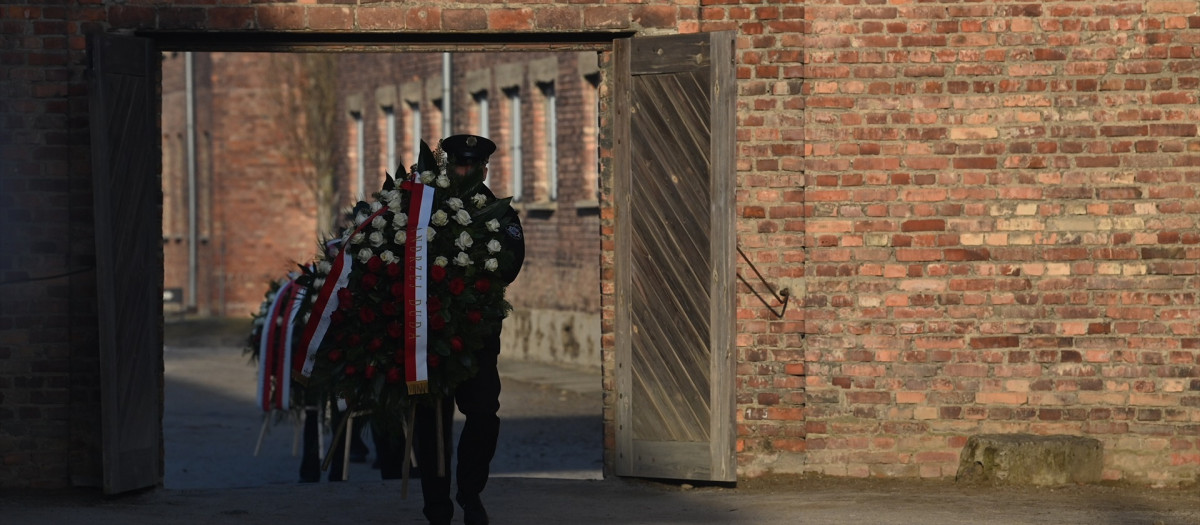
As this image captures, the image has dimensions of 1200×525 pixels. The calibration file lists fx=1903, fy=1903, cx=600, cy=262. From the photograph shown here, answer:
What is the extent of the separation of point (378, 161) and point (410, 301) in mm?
23740

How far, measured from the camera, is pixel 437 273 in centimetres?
784

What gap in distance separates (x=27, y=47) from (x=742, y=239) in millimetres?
3623

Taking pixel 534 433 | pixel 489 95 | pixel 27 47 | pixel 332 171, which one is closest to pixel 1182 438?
pixel 27 47

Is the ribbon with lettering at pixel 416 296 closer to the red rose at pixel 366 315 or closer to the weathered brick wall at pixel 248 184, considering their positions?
the red rose at pixel 366 315

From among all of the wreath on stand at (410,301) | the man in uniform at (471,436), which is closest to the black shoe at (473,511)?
the man in uniform at (471,436)

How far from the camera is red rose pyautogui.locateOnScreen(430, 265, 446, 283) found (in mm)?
7832

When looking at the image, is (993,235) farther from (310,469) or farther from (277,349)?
(277,349)

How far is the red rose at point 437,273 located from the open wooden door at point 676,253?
71.0 inches

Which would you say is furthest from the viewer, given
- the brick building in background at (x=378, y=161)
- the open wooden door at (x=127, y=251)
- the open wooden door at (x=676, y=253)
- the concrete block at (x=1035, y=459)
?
the brick building in background at (x=378, y=161)

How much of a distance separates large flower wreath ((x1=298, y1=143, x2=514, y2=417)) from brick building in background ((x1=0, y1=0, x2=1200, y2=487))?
1637 millimetres

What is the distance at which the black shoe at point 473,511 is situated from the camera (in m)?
7.97

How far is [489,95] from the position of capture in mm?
25156

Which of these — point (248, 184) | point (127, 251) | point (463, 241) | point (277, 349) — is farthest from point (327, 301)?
point (248, 184)

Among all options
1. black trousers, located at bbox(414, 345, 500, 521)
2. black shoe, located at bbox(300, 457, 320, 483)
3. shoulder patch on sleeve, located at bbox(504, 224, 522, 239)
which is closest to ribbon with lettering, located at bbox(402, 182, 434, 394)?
black trousers, located at bbox(414, 345, 500, 521)
